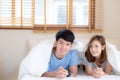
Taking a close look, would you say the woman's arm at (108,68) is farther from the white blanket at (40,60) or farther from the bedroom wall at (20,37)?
the bedroom wall at (20,37)

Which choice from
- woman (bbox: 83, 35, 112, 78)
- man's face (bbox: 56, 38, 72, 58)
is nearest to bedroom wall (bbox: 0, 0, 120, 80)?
woman (bbox: 83, 35, 112, 78)

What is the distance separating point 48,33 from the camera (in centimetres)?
266

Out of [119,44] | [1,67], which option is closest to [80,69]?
[119,44]

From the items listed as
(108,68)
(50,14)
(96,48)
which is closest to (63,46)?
(96,48)

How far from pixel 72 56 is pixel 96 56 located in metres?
0.21

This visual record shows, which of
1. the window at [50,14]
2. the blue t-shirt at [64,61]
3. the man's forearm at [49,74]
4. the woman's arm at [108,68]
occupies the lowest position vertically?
the man's forearm at [49,74]

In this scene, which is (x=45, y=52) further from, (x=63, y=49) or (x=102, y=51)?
(x=102, y=51)

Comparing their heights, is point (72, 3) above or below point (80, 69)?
above

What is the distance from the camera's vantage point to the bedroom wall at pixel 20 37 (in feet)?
8.68

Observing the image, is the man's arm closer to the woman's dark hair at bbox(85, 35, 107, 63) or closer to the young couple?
the young couple

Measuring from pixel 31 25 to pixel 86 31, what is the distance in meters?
0.68

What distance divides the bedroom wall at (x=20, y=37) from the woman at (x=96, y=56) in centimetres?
74

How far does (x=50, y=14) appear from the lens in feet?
8.70

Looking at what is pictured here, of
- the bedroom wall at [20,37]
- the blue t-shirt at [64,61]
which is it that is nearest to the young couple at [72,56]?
the blue t-shirt at [64,61]
